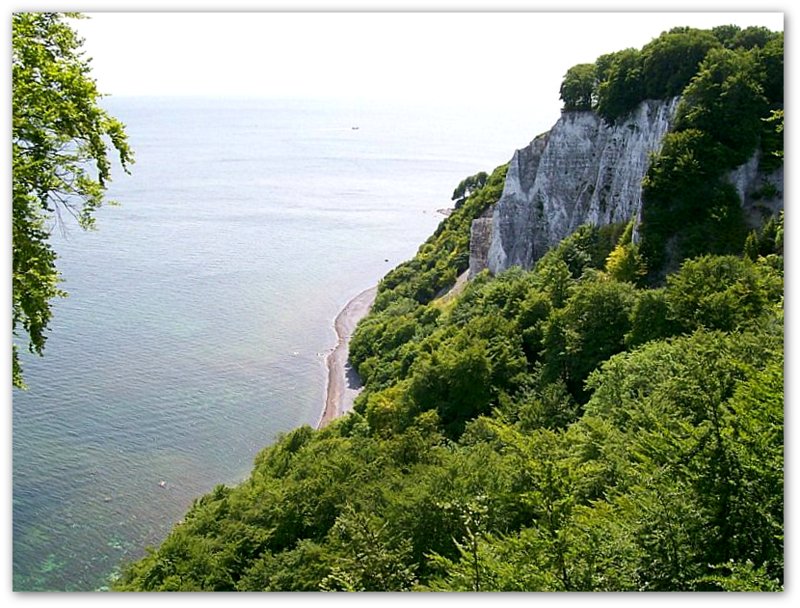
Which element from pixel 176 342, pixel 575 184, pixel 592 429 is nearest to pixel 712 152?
pixel 575 184

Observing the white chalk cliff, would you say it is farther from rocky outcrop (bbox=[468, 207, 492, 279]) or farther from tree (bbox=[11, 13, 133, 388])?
tree (bbox=[11, 13, 133, 388])

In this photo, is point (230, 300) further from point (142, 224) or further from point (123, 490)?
point (123, 490)

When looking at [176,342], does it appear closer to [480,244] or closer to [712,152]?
[480,244]

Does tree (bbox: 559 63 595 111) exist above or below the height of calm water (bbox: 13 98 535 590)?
above

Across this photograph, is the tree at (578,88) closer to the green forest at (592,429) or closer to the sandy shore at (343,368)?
the green forest at (592,429)

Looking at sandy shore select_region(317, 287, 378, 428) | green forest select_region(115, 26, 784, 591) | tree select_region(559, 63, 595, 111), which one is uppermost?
tree select_region(559, 63, 595, 111)

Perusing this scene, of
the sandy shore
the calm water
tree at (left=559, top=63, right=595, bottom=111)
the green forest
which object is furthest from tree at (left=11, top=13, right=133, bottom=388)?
tree at (left=559, top=63, right=595, bottom=111)
